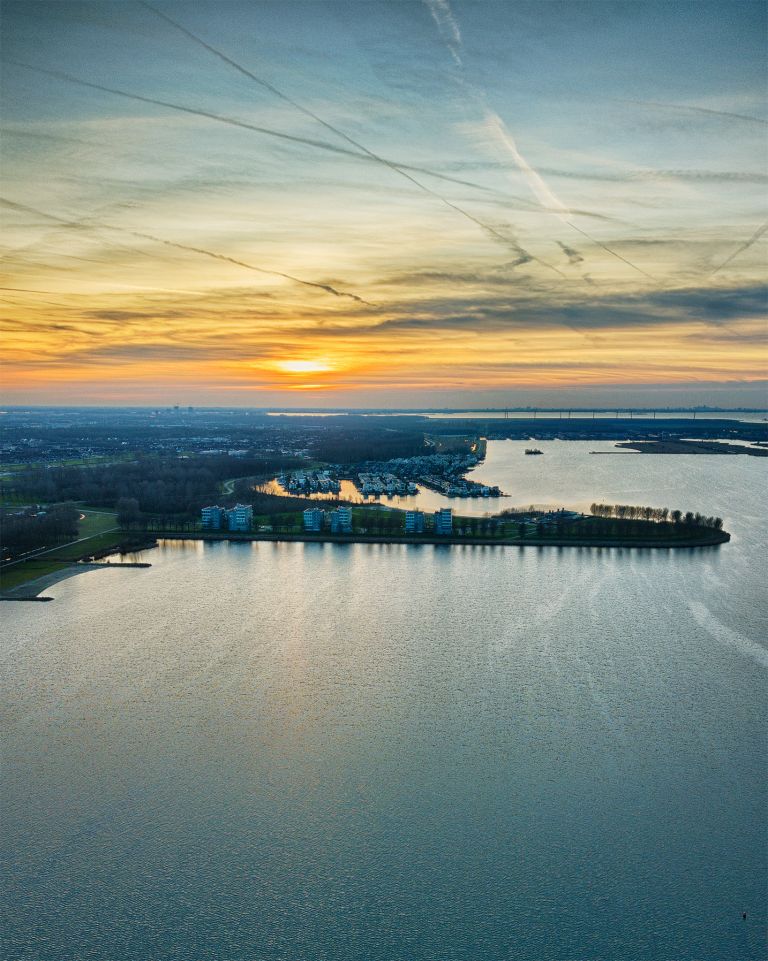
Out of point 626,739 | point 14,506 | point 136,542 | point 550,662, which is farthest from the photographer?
point 14,506

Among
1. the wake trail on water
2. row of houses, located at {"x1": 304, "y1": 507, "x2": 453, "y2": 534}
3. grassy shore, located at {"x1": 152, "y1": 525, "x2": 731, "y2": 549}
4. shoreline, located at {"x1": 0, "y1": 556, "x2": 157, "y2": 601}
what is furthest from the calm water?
row of houses, located at {"x1": 304, "y1": 507, "x2": 453, "y2": 534}

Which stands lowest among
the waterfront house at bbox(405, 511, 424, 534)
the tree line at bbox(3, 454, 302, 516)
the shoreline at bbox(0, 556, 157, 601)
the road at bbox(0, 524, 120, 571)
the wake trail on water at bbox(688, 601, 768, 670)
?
the wake trail on water at bbox(688, 601, 768, 670)

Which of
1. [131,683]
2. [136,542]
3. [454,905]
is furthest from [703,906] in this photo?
[136,542]

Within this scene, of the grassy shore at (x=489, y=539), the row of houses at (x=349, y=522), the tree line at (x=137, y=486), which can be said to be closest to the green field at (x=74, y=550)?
the tree line at (x=137, y=486)

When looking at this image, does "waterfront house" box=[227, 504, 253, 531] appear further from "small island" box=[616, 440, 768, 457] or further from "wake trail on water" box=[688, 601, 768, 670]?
"small island" box=[616, 440, 768, 457]

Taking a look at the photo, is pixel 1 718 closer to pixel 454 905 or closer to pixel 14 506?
pixel 454 905

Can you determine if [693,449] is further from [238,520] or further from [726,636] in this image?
[726,636]

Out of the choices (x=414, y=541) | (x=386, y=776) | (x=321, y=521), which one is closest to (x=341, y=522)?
(x=321, y=521)
